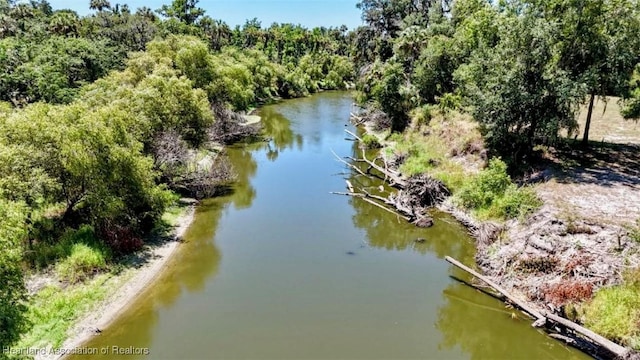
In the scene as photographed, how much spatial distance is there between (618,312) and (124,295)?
61.8 ft

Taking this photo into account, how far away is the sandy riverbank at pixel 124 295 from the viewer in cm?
1595

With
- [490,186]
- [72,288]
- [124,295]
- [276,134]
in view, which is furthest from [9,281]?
[276,134]

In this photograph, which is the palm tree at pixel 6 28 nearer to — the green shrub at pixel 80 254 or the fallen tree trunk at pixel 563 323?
the green shrub at pixel 80 254

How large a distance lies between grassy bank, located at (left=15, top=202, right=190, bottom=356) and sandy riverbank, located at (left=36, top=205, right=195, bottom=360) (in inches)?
4.0

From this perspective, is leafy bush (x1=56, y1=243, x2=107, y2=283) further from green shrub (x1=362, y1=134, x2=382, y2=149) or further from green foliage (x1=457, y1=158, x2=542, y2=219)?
green shrub (x1=362, y1=134, x2=382, y2=149)

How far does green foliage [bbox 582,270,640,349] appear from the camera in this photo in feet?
48.0

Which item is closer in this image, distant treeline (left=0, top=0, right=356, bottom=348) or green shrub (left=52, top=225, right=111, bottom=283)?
distant treeline (left=0, top=0, right=356, bottom=348)

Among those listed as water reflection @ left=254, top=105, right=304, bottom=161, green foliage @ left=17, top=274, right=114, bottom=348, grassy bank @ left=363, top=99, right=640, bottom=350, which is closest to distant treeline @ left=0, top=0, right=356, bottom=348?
green foliage @ left=17, top=274, right=114, bottom=348

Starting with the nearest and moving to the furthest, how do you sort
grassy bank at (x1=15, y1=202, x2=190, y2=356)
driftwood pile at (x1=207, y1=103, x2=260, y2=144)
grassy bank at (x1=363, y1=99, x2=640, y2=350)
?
grassy bank at (x1=15, y1=202, x2=190, y2=356), grassy bank at (x1=363, y1=99, x2=640, y2=350), driftwood pile at (x1=207, y1=103, x2=260, y2=144)

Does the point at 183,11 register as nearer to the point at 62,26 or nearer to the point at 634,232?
the point at 62,26

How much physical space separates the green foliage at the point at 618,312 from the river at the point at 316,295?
1344mm

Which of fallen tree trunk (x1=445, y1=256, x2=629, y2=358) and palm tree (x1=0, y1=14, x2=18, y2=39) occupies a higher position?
palm tree (x1=0, y1=14, x2=18, y2=39)


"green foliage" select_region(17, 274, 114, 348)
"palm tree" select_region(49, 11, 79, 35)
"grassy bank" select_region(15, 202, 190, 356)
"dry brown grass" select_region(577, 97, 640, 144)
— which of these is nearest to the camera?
"green foliage" select_region(17, 274, 114, 348)

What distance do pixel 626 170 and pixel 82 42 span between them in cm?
A: 5615
